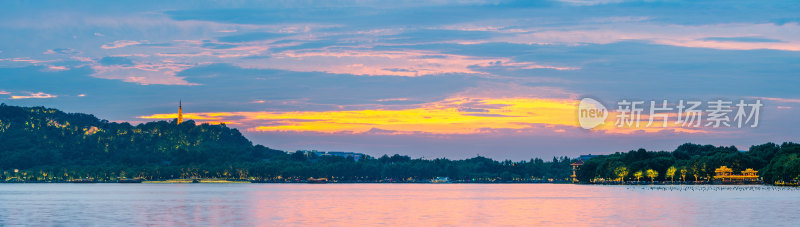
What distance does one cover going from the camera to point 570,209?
9062cm

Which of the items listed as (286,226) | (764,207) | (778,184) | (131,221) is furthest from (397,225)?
(778,184)

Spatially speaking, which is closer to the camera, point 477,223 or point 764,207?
Result: point 477,223

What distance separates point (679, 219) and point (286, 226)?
2987 cm

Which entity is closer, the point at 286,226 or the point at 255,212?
the point at 286,226

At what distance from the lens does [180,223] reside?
70.8 meters

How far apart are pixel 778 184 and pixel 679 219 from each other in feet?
443

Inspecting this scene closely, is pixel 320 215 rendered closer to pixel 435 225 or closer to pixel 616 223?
pixel 435 225

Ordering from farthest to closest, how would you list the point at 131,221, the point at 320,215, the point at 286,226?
the point at 320,215 → the point at 131,221 → the point at 286,226

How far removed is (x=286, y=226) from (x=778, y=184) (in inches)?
6054

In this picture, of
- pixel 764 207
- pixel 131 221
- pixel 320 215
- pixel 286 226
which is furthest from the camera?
pixel 764 207

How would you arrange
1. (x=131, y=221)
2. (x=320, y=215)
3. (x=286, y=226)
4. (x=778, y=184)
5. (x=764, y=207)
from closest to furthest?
1. (x=286, y=226)
2. (x=131, y=221)
3. (x=320, y=215)
4. (x=764, y=207)
5. (x=778, y=184)

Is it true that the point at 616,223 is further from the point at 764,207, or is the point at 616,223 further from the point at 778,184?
the point at 778,184

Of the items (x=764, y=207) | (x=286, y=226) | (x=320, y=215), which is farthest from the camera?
(x=764, y=207)

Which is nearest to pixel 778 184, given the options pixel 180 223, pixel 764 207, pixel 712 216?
pixel 764 207
